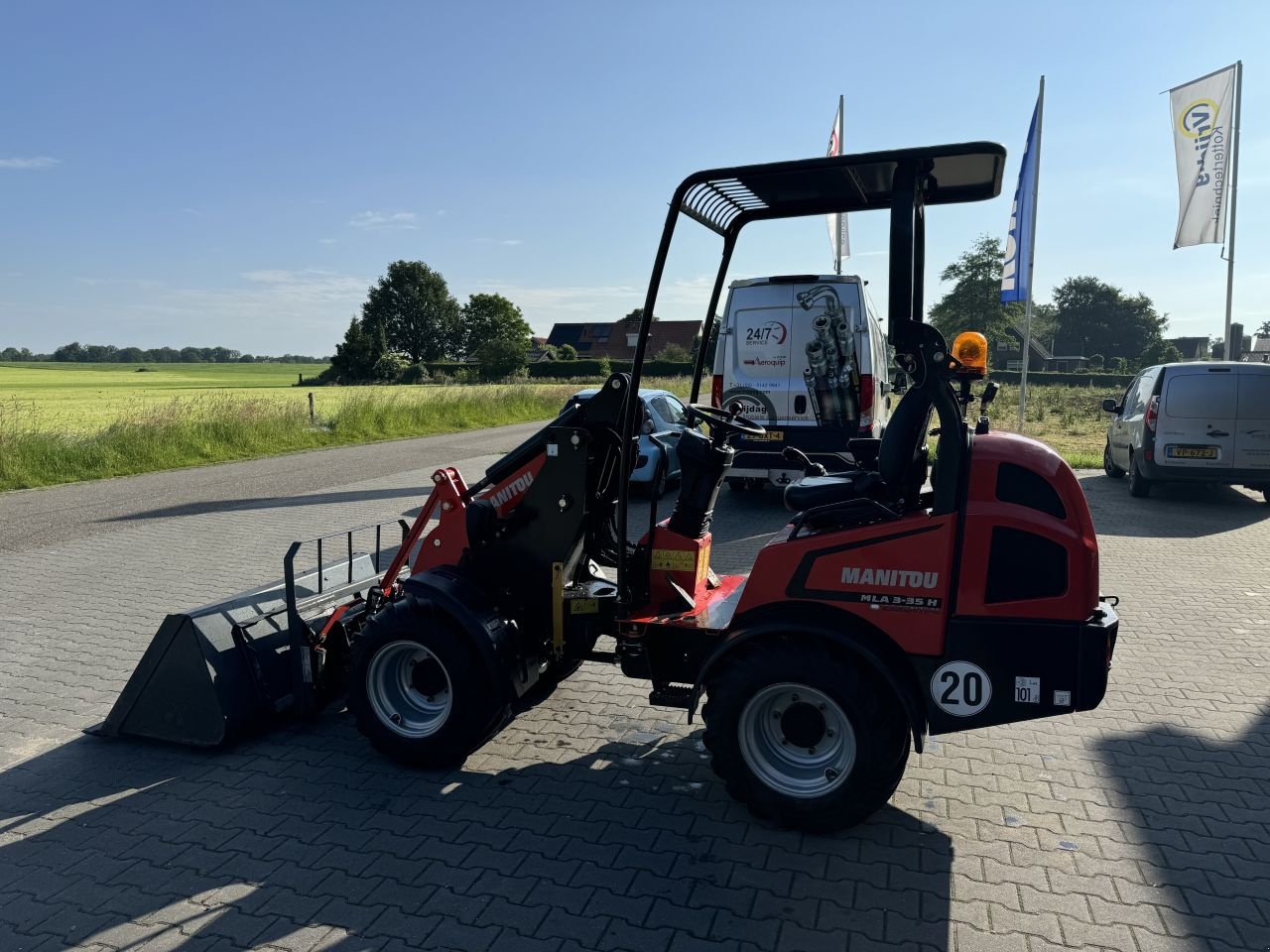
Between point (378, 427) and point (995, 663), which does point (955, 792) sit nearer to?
point (995, 663)

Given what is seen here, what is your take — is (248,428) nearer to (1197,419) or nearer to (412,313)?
(1197,419)

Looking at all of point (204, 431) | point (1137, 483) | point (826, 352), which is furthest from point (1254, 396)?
point (204, 431)

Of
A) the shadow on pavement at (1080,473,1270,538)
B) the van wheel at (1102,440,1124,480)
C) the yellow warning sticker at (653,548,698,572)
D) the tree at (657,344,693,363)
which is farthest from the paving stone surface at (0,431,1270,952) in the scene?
the tree at (657,344,693,363)

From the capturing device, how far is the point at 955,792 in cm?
380

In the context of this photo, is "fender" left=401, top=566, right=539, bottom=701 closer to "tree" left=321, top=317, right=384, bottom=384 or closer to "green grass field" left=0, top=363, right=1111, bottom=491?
"green grass field" left=0, top=363, right=1111, bottom=491

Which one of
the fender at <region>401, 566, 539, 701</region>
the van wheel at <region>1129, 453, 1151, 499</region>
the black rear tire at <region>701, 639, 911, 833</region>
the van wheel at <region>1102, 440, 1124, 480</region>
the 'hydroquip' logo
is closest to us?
the black rear tire at <region>701, 639, 911, 833</region>

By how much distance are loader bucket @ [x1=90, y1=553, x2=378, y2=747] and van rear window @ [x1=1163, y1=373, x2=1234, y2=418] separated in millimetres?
10839

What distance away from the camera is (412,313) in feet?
261

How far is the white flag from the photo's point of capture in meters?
16.8

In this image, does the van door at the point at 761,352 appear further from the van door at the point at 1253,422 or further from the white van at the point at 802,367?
the van door at the point at 1253,422

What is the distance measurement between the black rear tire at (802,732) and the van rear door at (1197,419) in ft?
31.9

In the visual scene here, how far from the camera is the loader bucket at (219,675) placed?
4012 millimetres

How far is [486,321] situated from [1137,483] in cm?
7308

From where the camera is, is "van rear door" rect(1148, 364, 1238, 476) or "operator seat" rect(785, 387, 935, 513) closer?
"operator seat" rect(785, 387, 935, 513)
